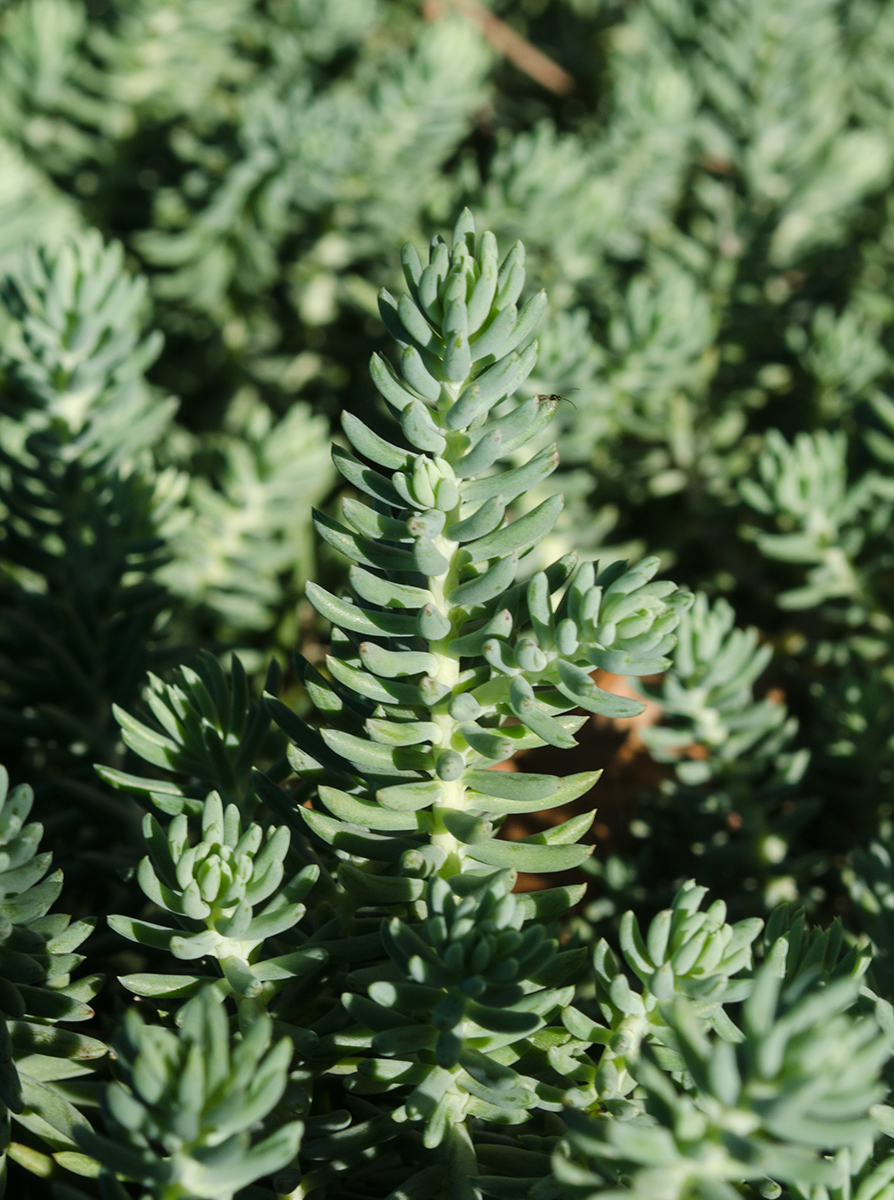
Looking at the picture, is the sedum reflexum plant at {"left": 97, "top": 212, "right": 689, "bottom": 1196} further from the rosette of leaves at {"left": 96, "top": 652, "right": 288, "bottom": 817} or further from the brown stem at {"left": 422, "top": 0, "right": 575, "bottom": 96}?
the brown stem at {"left": 422, "top": 0, "right": 575, "bottom": 96}

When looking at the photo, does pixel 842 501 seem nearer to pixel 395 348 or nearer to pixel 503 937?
pixel 395 348

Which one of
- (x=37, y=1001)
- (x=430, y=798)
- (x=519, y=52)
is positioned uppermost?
(x=519, y=52)

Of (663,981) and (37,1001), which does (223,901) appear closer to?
(37,1001)

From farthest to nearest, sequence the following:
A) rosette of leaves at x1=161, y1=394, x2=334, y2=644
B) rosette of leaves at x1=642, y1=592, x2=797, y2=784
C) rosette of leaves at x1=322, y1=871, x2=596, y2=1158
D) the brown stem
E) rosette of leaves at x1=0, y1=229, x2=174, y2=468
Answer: the brown stem → rosette of leaves at x1=161, y1=394, x2=334, y2=644 → rosette of leaves at x1=0, y1=229, x2=174, y2=468 → rosette of leaves at x1=642, y1=592, x2=797, y2=784 → rosette of leaves at x1=322, y1=871, x2=596, y2=1158

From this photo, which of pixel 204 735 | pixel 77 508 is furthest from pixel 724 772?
pixel 77 508

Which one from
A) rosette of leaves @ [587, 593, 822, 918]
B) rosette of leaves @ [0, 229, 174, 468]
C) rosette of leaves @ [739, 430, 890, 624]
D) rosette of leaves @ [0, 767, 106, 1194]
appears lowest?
rosette of leaves @ [0, 767, 106, 1194]

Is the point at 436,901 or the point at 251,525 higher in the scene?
the point at 251,525

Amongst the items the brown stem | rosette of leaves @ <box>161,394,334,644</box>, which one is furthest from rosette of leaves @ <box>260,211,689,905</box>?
the brown stem
